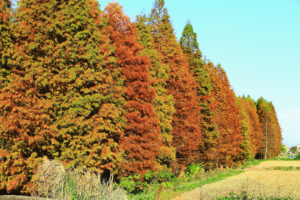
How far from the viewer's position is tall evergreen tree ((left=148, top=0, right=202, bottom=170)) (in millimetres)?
22359

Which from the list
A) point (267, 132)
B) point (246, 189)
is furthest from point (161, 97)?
point (267, 132)

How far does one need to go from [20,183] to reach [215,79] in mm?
22650

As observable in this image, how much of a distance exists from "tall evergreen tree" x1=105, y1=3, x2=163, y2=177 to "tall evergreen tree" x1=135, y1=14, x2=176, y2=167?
1593mm

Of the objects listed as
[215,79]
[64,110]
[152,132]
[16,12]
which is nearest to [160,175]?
[152,132]

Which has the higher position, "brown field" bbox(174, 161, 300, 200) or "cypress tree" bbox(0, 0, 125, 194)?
"cypress tree" bbox(0, 0, 125, 194)

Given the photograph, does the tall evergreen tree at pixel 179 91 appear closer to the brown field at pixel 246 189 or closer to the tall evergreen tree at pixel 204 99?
the tall evergreen tree at pixel 204 99

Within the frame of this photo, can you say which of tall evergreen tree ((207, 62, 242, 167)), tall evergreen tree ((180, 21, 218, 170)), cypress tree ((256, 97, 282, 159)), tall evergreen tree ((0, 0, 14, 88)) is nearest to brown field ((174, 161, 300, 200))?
tall evergreen tree ((0, 0, 14, 88))

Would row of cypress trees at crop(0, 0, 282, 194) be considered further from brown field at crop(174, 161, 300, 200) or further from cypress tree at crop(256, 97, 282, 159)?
cypress tree at crop(256, 97, 282, 159)

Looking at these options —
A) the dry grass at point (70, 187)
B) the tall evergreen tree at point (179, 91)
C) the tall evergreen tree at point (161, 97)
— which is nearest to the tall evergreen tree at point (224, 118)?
the tall evergreen tree at point (179, 91)

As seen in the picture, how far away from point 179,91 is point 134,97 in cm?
676

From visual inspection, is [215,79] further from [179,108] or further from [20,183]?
[20,183]

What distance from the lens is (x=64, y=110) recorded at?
13125 millimetres

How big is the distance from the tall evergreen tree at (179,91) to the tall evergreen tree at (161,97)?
4.12 ft

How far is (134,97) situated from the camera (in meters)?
17.1
